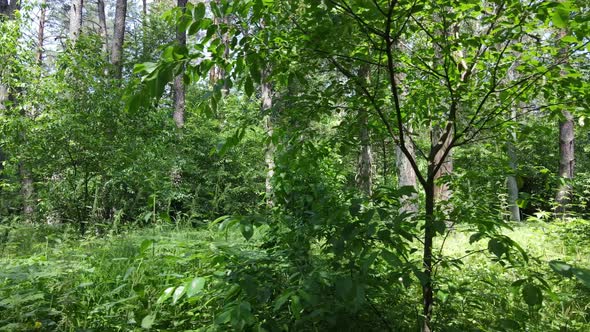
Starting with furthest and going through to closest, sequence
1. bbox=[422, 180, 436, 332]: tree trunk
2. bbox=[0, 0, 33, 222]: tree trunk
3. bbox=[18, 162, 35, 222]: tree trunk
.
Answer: bbox=[18, 162, 35, 222]: tree trunk
bbox=[0, 0, 33, 222]: tree trunk
bbox=[422, 180, 436, 332]: tree trunk

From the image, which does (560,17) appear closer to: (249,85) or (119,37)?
(249,85)

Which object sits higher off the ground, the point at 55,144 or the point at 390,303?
the point at 55,144

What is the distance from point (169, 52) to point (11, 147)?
732 centimetres

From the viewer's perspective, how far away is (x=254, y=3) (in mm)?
1480

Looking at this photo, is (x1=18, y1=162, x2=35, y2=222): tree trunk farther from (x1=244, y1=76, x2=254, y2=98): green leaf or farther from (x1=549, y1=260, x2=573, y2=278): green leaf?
(x1=549, y1=260, x2=573, y2=278): green leaf

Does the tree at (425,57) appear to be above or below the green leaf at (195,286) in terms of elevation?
above

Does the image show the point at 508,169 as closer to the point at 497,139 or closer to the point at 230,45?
the point at 497,139

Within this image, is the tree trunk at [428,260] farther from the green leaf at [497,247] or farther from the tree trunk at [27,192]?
the tree trunk at [27,192]

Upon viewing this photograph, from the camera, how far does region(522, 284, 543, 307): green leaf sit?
133cm

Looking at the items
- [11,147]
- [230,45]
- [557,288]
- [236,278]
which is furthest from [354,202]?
[11,147]

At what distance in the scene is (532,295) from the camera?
4.41 ft

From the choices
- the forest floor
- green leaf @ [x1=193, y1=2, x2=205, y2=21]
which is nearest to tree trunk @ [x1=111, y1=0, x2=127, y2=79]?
the forest floor

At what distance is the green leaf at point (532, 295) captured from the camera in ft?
4.38

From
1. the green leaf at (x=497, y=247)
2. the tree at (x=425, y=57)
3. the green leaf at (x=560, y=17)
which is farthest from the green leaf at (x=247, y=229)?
the green leaf at (x=560, y=17)
